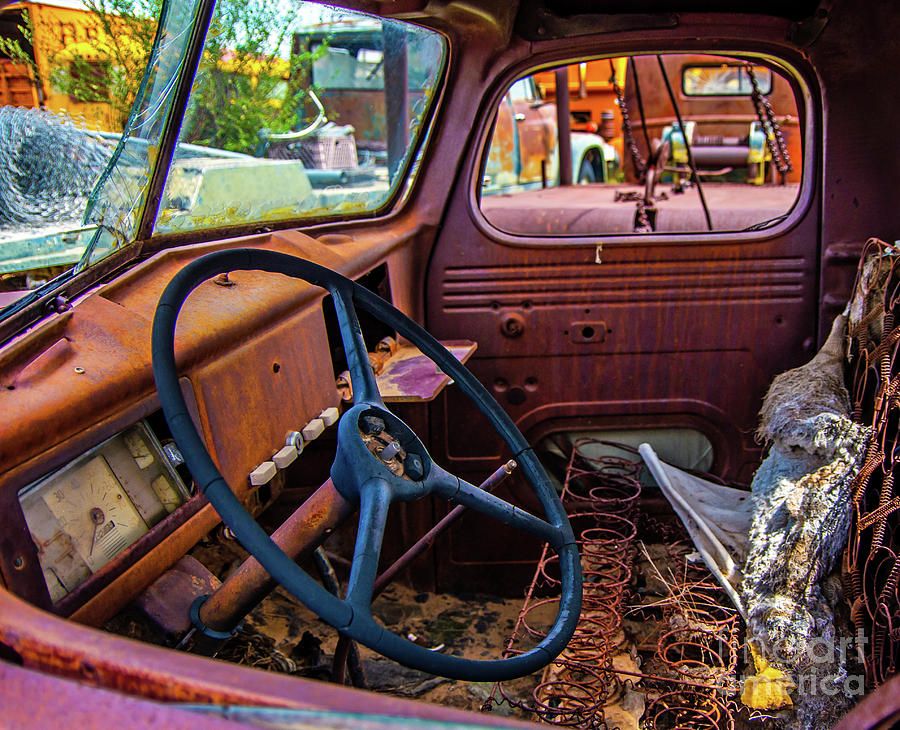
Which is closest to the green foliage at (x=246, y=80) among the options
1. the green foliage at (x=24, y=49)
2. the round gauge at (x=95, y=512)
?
the green foliage at (x=24, y=49)

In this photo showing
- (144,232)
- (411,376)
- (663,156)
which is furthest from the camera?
(663,156)

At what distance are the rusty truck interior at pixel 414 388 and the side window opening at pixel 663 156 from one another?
6cm

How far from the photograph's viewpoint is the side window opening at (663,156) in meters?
3.18

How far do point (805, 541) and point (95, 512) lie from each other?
1480 millimetres

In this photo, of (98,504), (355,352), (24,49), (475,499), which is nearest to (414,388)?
(355,352)

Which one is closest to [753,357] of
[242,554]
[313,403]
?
[313,403]

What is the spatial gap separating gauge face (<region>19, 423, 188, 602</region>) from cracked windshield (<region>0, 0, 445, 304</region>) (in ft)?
1.03

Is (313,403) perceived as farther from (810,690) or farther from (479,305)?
(810,690)

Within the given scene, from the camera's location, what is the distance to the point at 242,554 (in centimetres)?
216

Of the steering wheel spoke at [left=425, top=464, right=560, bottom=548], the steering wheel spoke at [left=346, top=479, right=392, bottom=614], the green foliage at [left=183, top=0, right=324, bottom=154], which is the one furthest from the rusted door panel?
the steering wheel spoke at [left=346, top=479, right=392, bottom=614]

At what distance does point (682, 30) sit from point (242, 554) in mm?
1979

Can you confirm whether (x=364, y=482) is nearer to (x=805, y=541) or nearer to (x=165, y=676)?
(x=165, y=676)

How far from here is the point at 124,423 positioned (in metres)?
1.21

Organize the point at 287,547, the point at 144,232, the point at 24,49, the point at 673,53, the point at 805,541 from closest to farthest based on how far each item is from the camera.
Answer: the point at 287,547
the point at 24,49
the point at 144,232
the point at 805,541
the point at 673,53
